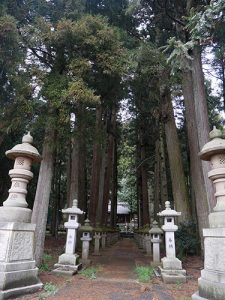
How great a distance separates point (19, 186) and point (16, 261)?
1411 millimetres

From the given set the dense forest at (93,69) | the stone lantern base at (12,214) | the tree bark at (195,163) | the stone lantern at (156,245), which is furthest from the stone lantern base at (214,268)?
the tree bark at (195,163)

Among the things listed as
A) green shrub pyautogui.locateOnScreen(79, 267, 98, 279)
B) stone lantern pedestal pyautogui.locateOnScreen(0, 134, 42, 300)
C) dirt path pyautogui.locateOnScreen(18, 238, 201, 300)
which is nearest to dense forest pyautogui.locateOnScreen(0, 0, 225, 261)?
green shrub pyautogui.locateOnScreen(79, 267, 98, 279)

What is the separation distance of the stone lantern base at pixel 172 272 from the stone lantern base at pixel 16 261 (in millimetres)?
3164

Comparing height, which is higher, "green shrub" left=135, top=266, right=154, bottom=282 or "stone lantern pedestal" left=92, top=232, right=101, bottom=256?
"stone lantern pedestal" left=92, top=232, right=101, bottom=256

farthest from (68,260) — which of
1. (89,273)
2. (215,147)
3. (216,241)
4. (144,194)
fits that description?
(144,194)

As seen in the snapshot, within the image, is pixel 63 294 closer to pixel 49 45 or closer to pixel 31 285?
pixel 31 285

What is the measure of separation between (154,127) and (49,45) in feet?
31.6

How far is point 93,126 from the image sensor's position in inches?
Answer: 365

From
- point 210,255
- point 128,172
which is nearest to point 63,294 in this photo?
point 210,255

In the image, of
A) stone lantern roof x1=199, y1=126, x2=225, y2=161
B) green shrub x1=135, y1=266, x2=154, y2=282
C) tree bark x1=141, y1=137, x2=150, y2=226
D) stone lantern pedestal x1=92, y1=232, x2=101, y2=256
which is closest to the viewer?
stone lantern roof x1=199, y1=126, x2=225, y2=161

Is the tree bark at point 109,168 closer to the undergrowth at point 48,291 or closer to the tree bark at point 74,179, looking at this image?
the tree bark at point 74,179

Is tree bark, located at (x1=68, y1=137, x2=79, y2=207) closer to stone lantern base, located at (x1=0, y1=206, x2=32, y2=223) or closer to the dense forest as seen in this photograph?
the dense forest

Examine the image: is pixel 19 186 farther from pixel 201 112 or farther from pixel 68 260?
pixel 201 112

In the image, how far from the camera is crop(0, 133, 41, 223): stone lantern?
5.26 metres
